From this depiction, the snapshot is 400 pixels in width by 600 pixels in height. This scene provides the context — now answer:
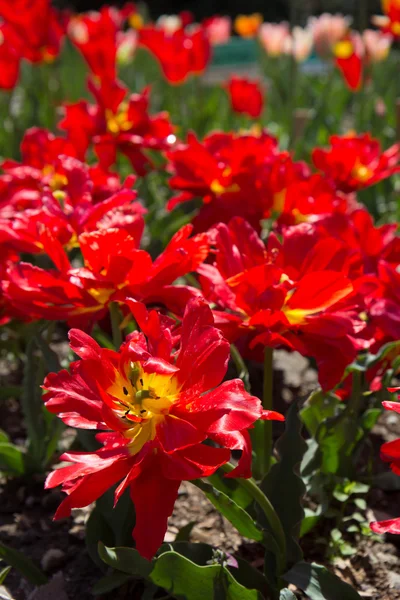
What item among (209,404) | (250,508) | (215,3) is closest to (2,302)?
(250,508)

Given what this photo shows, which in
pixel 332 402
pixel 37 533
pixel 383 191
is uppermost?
pixel 332 402

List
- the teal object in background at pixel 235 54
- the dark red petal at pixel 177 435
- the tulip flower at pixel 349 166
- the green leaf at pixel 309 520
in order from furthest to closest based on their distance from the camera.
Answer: the teal object in background at pixel 235 54
the tulip flower at pixel 349 166
the green leaf at pixel 309 520
the dark red petal at pixel 177 435

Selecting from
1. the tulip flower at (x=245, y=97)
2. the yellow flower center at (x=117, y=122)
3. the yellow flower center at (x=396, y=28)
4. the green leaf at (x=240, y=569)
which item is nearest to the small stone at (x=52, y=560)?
the green leaf at (x=240, y=569)

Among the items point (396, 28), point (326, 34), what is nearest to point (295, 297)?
point (396, 28)

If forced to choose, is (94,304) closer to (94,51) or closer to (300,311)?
(300,311)

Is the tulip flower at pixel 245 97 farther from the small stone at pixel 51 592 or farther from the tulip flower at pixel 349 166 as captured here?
the small stone at pixel 51 592

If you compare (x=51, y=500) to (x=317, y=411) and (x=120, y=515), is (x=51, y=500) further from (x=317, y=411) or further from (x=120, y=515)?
(x=317, y=411)

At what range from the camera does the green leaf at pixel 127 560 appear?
3.22ft

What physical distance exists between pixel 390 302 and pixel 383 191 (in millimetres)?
1529

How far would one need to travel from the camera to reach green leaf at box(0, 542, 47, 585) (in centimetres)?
118

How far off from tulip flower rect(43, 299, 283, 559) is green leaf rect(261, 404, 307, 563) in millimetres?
219

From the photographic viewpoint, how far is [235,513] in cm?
106

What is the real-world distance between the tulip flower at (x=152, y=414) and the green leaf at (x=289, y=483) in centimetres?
22

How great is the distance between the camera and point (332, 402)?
4.39 feet
